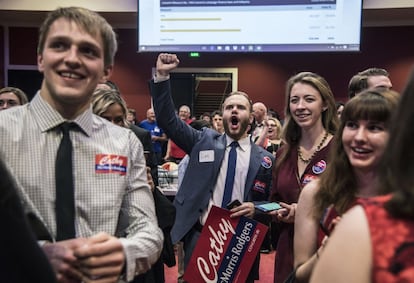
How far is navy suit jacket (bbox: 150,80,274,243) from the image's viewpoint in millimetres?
2777

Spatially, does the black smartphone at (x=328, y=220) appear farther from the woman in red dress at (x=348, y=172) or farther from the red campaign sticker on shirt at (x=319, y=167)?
the red campaign sticker on shirt at (x=319, y=167)

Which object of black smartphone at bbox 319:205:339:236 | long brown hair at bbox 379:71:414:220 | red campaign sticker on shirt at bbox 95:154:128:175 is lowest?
black smartphone at bbox 319:205:339:236

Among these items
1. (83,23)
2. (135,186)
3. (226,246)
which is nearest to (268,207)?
(226,246)

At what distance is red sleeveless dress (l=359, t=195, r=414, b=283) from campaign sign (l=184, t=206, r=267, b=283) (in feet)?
5.61

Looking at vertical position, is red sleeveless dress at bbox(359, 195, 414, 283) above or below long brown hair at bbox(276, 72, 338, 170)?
below

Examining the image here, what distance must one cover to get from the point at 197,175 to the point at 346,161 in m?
1.32

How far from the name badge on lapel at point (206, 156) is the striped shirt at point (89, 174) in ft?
4.82

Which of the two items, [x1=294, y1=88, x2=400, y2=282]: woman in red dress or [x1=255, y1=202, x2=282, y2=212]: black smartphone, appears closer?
[x1=294, y1=88, x2=400, y2=282]: woman in red dress

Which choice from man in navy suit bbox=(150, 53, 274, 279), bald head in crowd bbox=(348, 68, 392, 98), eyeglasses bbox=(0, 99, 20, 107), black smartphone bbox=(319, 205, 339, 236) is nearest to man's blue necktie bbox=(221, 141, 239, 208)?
man in navy suit bbox=(150, 53, 274, 279)

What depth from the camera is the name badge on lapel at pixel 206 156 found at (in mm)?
2826

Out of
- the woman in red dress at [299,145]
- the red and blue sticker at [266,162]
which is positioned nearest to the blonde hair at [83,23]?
the woman in red dress at [299,145]

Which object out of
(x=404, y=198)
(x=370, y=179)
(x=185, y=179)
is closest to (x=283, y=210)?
(x=370, y=179)

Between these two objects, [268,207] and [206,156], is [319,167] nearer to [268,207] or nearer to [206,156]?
[268,207]

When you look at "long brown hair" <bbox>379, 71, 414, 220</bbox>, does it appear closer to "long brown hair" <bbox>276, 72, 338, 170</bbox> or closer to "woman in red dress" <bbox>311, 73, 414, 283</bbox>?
"woman in red dress" <bbox>311, 73, 414, 283</bbox>
